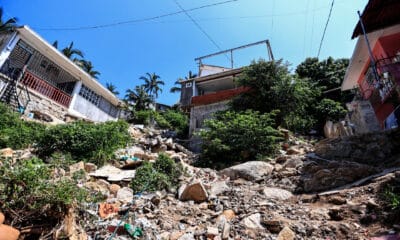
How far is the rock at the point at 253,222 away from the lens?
334 cm

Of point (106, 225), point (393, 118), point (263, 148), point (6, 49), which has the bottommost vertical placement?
point (106, 225)

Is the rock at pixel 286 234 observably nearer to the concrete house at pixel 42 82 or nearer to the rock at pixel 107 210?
the rock at pixel 107 210

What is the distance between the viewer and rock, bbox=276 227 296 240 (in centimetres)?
298

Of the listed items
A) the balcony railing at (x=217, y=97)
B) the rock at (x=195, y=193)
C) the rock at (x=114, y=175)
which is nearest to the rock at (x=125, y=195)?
the rock at (x=114, y=175)

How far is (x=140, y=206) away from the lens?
380 cm

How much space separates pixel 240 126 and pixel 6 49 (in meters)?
11.5

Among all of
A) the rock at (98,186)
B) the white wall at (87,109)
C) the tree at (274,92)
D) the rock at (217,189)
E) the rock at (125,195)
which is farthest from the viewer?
the white wall at (87,109)

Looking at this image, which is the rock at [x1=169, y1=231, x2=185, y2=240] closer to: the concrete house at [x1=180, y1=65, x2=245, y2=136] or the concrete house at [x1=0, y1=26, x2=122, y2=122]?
the concrete house at [x1=180, y1=65, x2=245, y2=136]

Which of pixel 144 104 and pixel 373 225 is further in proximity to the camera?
pixel 144 104

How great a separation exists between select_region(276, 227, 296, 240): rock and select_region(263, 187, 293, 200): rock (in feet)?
5.08

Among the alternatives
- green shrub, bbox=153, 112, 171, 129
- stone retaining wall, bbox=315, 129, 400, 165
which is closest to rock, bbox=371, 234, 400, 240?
stone retaining wall, bbox=315, 129, 400, 165

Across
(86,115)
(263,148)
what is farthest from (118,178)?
(86,115)

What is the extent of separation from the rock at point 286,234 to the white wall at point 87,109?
581 inches

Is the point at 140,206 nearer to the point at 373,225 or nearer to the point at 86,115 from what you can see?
the point at 373,225
